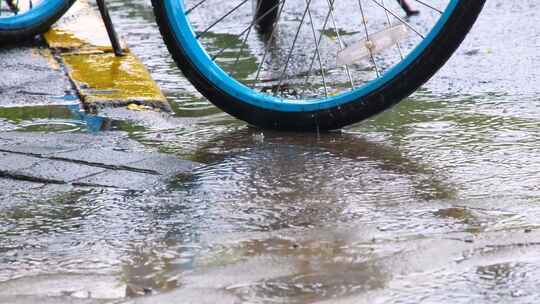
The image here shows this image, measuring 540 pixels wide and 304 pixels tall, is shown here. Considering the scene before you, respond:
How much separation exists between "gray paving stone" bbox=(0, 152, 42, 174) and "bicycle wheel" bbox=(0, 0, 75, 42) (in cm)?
198

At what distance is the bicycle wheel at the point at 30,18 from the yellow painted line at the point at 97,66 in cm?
9

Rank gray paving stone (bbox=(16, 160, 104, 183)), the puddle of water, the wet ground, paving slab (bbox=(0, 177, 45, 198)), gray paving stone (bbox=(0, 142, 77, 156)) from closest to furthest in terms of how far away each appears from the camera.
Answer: the wet ground, paving slab (bbox=(0, 177, 45, 198)), gray paving stone (bbox=(16, 160, 104, 183)), gray paving stone (bbox=(0, 142, 77, 156)), the puddle of water

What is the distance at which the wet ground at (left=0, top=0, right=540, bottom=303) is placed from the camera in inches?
111

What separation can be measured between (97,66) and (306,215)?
2.41 metres

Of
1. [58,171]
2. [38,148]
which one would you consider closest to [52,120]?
[38,148]

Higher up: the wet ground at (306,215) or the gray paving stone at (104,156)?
the wet ground at (306,215)

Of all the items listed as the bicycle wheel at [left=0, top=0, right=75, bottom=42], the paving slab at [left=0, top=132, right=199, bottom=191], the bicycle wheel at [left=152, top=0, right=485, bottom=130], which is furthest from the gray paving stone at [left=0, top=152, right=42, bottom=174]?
the bicycle wheel at [left=0, top=0, right=75, bottom=42]

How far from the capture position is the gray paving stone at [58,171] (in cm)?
382

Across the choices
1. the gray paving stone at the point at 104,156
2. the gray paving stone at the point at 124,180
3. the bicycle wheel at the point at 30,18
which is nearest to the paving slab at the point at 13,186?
the gray paving stone at the point at 124,180

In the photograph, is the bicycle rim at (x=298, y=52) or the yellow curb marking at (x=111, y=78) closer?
the bicycle rim at (x=298, y=52)

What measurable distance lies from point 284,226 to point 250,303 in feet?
1.81

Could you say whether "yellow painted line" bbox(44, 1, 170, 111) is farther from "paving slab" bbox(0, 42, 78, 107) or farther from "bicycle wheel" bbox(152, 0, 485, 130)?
"bicycle wheel" bbox(152, 0, 485, 130)

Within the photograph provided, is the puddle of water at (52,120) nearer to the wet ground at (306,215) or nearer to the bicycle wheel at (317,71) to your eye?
the wet ground at (306,215)

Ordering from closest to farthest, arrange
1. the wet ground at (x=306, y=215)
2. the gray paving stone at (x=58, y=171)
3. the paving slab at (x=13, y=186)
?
1. the wet ground at (x=306, y=215)
2. the paving slab at (x=13, y=186)
3. the gray paving stone at (x=58, y=171)
